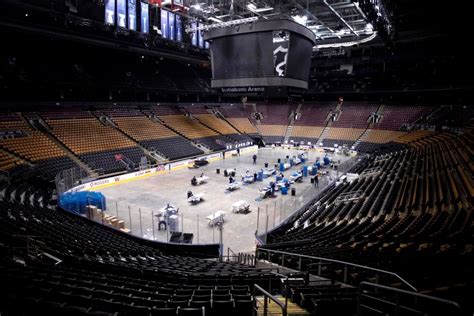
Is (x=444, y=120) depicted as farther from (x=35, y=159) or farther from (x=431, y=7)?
(x=35, y=159)

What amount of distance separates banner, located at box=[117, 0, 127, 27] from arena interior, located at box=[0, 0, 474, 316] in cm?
14

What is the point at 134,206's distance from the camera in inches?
730

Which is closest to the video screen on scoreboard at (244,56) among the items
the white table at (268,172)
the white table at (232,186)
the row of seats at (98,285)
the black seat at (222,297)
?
the row of seats at (98,285)

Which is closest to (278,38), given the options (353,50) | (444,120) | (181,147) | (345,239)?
(345,239)

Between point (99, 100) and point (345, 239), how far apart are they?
35.0 meters

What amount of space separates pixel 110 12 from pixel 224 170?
649 inches

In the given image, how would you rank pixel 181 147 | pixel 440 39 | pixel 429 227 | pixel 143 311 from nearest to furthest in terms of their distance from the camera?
pixel 143 311
pixel 429 227
pixel 440 39
pixel 181 147

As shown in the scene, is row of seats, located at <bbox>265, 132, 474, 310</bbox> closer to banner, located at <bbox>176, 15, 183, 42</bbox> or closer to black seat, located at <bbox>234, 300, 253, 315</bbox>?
black seat, located at <bbox>234, 300, 253, 315</bbox>

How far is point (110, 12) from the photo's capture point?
21.7m

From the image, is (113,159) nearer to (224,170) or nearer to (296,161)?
(224,170)

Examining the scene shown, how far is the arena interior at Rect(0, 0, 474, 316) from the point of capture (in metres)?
4.89

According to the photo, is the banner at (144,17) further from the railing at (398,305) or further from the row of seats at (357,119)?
the row of seats at (357,119)

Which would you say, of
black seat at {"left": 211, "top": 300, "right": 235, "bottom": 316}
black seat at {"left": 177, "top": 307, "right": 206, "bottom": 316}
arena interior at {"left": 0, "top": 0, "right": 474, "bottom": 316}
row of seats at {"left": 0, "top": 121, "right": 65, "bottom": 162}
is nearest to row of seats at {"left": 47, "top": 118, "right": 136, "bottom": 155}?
arena interior at {"left": 0, "top": 0, "right": 474, "bottom": 316}

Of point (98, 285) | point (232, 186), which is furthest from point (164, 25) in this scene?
point (98, 285)
